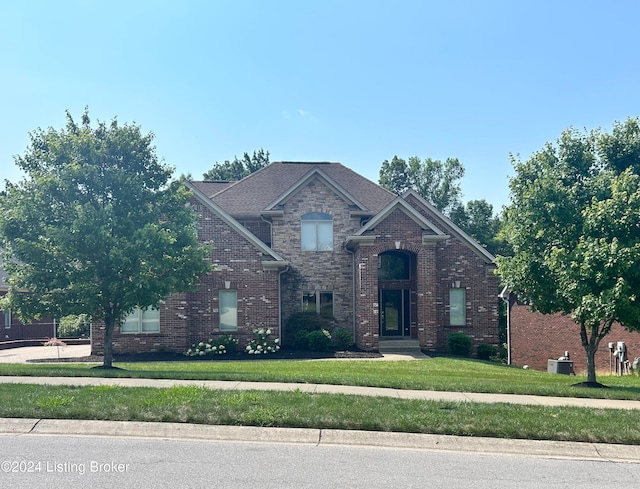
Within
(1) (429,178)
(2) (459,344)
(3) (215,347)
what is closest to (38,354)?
(3) (215,347)

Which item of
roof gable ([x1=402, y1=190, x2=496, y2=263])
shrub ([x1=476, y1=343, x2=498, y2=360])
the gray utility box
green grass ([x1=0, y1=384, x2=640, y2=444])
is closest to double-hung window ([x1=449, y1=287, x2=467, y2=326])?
shrub ([x1=476, y1=343, x2=498, y2=360])

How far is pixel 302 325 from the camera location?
987 inches

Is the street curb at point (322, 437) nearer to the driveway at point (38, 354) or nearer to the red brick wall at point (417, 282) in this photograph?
the driveway at point (38, 354)

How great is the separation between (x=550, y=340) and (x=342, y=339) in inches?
329

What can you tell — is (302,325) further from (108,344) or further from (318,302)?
(108,344)

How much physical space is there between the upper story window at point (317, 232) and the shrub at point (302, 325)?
3.14 m

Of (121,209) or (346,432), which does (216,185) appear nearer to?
(121,209)

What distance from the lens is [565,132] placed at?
14156 millimetres

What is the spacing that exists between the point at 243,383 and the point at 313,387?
146cm

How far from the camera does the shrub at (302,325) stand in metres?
24.9

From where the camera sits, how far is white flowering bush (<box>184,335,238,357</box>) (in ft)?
73.5

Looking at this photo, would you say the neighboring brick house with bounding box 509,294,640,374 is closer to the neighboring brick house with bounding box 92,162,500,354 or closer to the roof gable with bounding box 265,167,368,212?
the neighboring brick house with bounding box 92,162,500,354

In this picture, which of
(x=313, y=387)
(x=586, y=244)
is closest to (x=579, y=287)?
(x=586, y=244)

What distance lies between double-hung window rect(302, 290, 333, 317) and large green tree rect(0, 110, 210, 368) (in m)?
10.4
